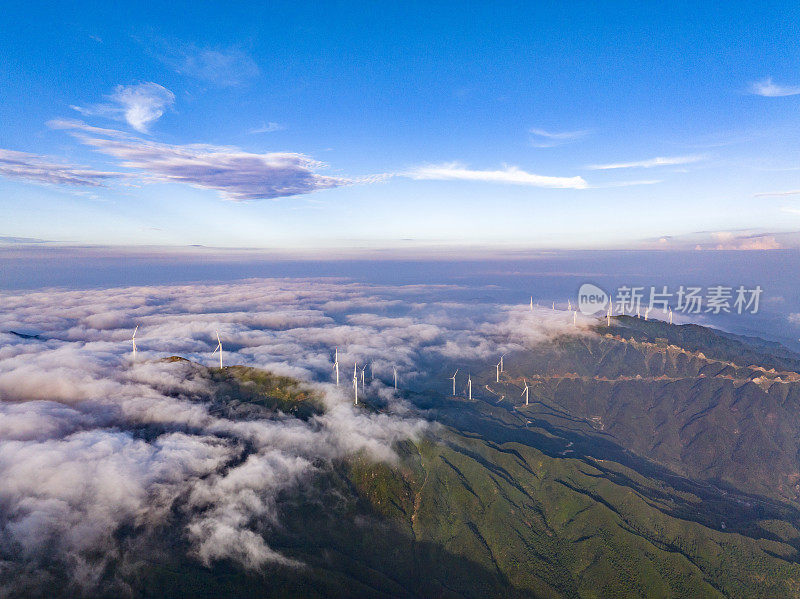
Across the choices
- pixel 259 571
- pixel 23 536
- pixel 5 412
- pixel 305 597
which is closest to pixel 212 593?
pixel 259 571

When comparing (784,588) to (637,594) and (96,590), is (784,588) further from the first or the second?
(96,590)

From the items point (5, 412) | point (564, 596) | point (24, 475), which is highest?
point (5, 412)

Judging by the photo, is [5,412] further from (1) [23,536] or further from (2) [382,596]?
(2) [382,596]

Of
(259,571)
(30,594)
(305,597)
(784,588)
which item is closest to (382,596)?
(305,597)

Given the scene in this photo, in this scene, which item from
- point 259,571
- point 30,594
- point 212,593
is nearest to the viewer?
point 30,594

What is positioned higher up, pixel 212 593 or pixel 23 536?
pixel 23 536

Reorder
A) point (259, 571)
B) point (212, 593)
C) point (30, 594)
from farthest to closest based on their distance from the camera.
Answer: point (259, 571)
point (212, 593)
point (30, 594)

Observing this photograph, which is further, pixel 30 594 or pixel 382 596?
pixel 382 596

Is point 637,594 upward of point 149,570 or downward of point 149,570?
downward

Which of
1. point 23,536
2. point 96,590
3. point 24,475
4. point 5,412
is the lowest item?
point 96,590
